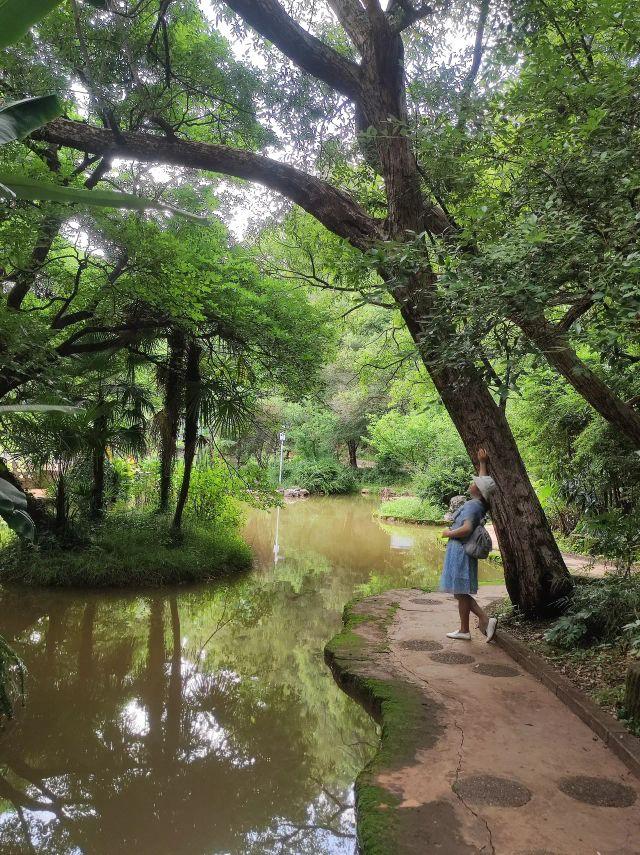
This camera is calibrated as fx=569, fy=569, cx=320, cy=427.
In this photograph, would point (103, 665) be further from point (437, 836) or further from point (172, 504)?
point (172, 504)

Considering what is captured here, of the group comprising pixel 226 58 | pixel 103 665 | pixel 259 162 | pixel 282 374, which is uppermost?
pixel 226 58

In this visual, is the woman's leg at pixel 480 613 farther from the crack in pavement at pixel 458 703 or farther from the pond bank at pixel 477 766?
the crack in pavement at pixel 458 703

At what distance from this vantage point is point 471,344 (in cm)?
377

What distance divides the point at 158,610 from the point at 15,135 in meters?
7.26

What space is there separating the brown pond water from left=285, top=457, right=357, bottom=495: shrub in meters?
19.0

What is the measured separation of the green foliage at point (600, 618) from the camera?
5167 mm

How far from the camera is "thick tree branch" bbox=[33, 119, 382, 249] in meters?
5.66

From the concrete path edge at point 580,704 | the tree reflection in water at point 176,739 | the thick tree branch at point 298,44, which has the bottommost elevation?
the tree reflection in water at point 176,739

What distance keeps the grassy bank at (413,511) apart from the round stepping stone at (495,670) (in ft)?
43.0

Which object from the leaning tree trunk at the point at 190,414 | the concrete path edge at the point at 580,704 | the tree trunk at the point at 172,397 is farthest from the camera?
the tree trunk at the point at 172,397

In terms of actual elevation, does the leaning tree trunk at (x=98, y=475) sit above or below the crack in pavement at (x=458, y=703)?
above

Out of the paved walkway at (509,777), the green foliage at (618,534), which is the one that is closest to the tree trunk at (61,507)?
the paved walkway at (509,777)

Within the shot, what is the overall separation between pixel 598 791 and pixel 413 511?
53.8 feet

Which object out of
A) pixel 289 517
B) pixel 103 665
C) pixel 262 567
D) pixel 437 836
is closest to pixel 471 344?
pixel 437 836
